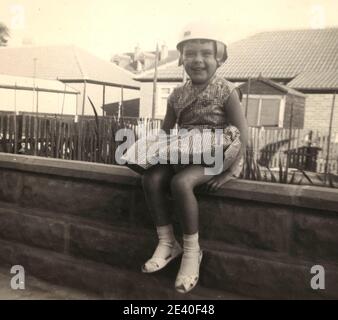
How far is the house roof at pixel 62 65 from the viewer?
3441 centimetres

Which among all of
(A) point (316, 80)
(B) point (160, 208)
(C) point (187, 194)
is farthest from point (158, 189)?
(A) point (316, 80)

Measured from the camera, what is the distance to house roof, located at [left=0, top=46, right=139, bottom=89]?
34.4 meters

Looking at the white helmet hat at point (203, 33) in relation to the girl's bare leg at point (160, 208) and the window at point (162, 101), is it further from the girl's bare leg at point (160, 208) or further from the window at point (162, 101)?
the window at point (162, 101)

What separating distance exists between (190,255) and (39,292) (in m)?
1.29

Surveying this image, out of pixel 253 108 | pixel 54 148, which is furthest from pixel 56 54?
pixel 54 148

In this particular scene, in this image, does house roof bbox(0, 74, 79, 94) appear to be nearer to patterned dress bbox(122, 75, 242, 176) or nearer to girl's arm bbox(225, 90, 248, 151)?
patterned dress bbox(122, 75, 242, 176)

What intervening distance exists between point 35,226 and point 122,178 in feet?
3.06

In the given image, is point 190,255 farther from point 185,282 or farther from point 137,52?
point 137,52

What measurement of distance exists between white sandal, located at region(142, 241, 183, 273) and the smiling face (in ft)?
3.56

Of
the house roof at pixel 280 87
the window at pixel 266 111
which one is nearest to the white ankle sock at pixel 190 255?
the house roof at pixel 280 87

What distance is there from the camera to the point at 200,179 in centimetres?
268

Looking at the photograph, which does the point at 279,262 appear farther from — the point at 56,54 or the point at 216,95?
the point at 56,54

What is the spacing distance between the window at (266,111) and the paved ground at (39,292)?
17.2m

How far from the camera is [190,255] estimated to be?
2658 mm
